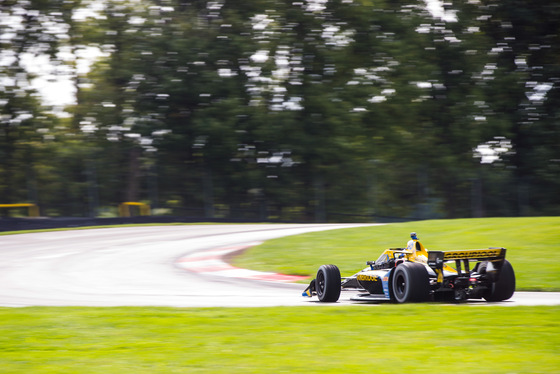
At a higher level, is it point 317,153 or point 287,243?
point 317,153

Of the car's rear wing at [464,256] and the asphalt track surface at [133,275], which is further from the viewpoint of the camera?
the asphalt track surface at [133,275]

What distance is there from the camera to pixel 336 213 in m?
33.1

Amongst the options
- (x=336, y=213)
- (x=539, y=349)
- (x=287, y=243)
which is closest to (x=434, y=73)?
(x=336, y=213)

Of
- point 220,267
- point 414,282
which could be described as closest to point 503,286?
point 414,282

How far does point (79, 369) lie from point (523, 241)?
13.1 m

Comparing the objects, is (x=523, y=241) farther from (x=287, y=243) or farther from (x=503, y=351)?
(x=503, y=351)

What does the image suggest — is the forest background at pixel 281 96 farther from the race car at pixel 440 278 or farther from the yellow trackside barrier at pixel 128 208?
the race car at pixel 440 278

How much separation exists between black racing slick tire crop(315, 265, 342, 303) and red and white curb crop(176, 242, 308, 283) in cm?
321

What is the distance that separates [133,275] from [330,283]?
19.0 ft

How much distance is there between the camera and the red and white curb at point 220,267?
14.8 metres

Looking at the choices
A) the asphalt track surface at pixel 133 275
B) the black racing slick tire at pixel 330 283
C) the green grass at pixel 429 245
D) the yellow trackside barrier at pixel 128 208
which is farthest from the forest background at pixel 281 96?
the black racing slick tire at pixel 330 283

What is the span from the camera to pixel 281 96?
37844 millimetres

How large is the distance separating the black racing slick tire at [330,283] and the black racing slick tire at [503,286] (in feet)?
6.62

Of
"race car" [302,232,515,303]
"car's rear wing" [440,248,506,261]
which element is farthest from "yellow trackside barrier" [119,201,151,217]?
"car's rear wing" [440,248,506,261]
